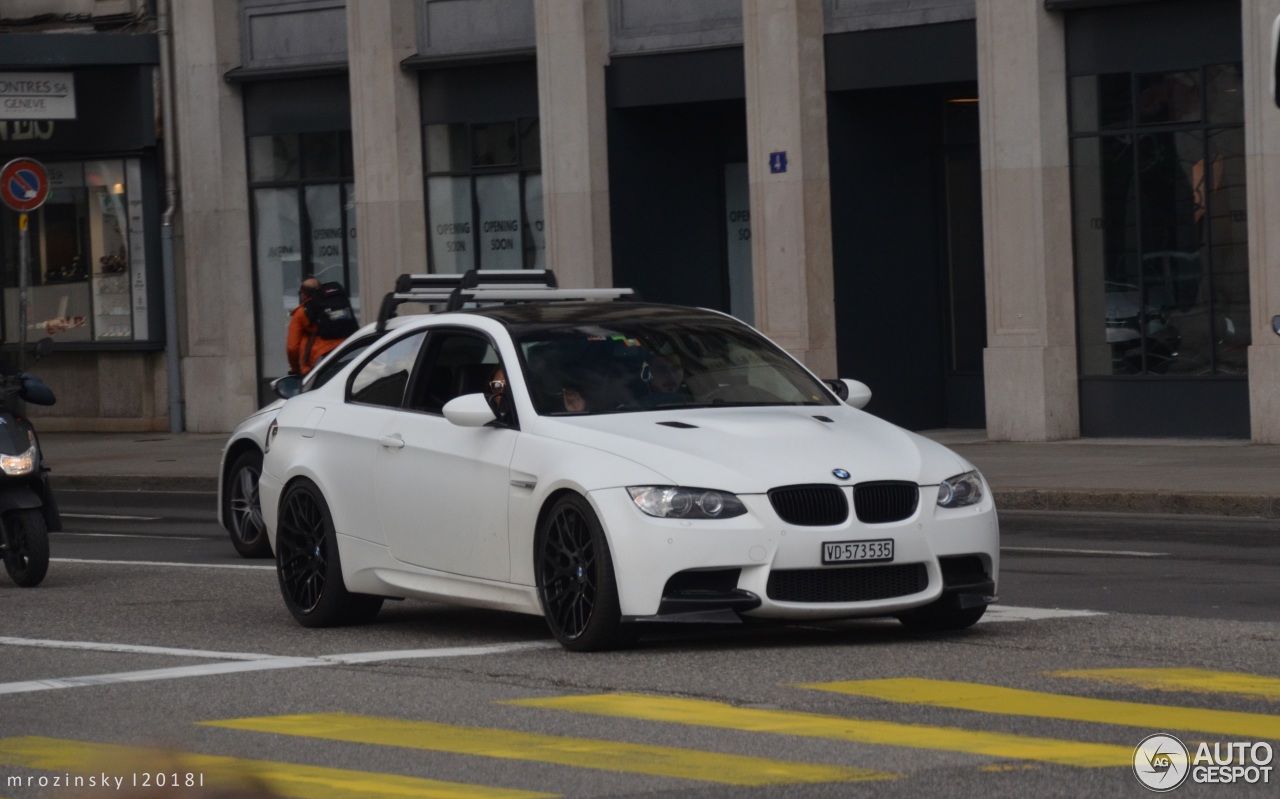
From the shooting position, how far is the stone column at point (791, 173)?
23.3 metres

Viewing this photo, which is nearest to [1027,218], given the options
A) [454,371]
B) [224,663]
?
[454,371]

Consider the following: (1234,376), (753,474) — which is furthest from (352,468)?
(1234,376)

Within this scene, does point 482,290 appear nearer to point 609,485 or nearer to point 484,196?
point 609,485

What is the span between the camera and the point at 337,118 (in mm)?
28125

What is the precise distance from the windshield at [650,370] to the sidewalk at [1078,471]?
6.99 meters

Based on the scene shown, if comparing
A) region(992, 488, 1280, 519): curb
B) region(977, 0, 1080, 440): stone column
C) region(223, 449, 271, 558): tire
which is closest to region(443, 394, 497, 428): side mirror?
region(223, 449, 271, 558): tire

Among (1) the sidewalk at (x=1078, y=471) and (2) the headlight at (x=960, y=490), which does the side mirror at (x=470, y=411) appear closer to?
(2) the headlight at (x=960, y=490)

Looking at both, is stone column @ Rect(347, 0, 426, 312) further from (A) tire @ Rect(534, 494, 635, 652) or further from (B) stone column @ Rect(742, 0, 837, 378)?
(A) tire @ Rect(534, 494, 635, 652)

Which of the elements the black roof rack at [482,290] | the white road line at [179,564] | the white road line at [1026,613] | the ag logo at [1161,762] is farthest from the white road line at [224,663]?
the white road line at [179,564]

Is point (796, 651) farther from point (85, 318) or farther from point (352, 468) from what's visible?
point (85, 318)

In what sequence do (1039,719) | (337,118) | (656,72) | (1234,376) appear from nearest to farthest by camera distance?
1. (1039,719)
2. (1234,376)
3. (656,72)
4. (337,118)

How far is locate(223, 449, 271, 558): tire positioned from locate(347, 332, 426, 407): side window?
3.87m

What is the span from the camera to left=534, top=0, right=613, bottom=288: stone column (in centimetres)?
2500

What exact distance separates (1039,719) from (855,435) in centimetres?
222
